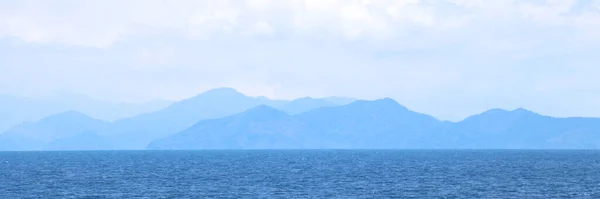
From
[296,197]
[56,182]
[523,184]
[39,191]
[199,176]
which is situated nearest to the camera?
[296,197]

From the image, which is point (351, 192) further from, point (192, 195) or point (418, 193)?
point (192, 195)

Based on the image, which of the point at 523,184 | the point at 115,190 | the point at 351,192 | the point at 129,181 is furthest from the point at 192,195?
the point at 523,184

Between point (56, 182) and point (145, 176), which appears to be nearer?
point (56, 182)

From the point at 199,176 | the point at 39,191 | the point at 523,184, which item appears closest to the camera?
the point at 39,191

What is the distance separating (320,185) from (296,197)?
17.7m

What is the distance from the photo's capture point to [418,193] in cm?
10050

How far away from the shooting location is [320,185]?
114 meters

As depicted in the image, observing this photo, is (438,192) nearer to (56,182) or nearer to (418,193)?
(418,193)

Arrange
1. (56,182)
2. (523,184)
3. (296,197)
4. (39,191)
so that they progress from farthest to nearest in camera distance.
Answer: (56,182) < (523,184) < (39,191) < (296,197)

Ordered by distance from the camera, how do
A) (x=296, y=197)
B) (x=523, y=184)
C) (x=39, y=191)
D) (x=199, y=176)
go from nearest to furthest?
(x=296, y=197) → (x=39, y=191) → (x=523, y=184) → (x=199, y=176)

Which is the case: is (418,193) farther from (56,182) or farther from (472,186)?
(56,182)

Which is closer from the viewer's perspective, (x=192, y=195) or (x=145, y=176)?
(x=192, y=195)

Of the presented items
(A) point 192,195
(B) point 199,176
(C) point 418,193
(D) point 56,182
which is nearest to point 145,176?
(B) point 199,176

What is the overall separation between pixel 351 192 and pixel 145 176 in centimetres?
4796
